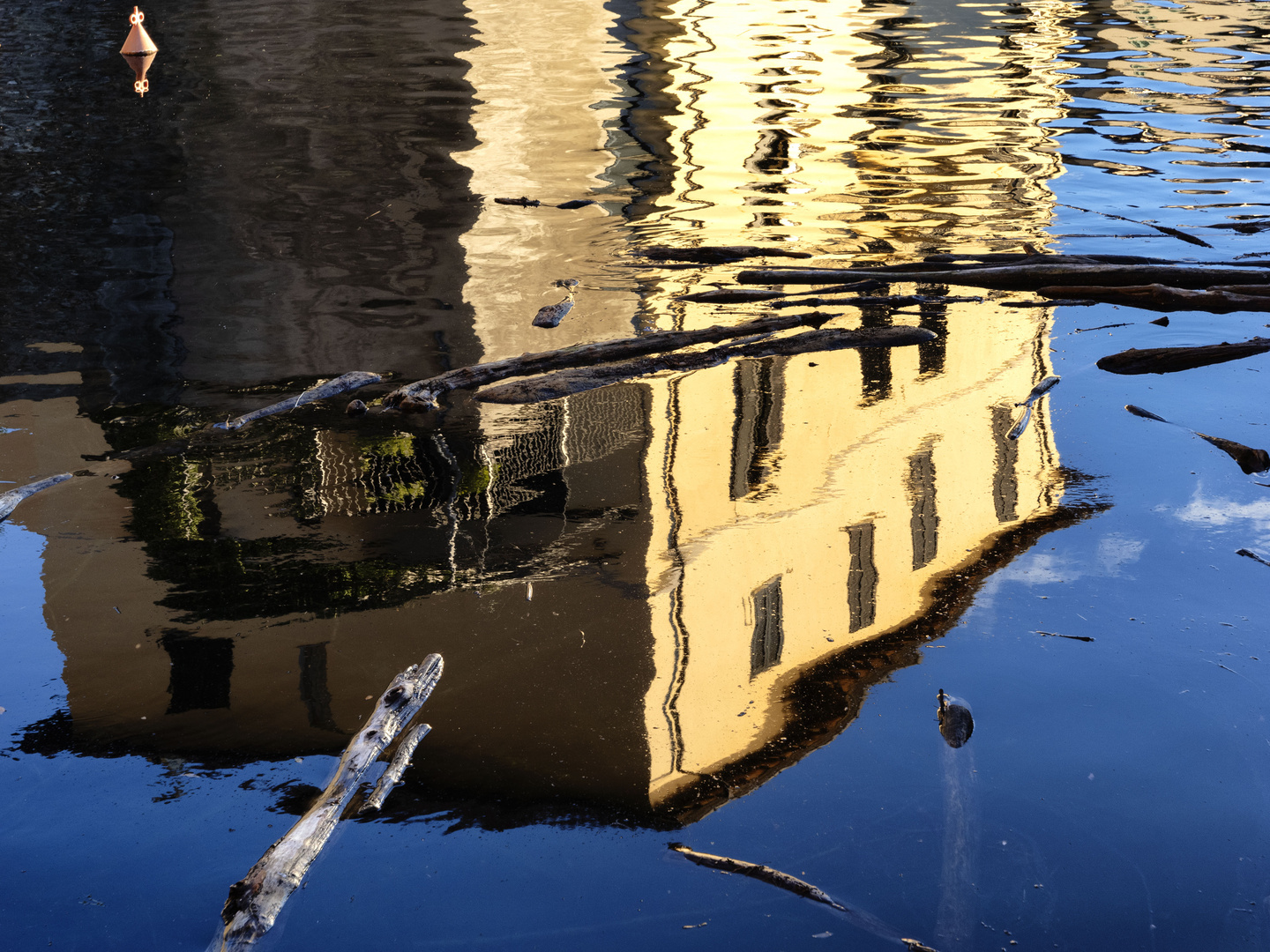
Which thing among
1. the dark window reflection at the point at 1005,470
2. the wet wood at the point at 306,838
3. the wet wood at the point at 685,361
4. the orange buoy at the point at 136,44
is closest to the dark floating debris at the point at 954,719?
the dark window reflection at the point at 1005,470

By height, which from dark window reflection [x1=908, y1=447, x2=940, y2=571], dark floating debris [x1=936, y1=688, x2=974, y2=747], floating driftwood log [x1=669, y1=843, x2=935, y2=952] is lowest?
floating driftwood log [x1=669, y1=843, x2=935, y2=952]

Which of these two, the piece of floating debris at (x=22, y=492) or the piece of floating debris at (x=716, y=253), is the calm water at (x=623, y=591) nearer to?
the piece of floating debris at (x=22, y=492)

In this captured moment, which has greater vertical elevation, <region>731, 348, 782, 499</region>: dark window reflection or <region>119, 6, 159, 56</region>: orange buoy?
<region>119, 6, 159, 56</region>: orange buoy

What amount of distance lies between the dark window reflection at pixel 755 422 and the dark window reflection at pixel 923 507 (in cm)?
76

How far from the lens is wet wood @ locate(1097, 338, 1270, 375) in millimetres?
6637

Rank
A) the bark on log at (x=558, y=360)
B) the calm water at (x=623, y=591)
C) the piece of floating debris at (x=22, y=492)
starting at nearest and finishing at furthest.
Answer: the calm water at (x=623, y=591), the piece of floating debris at (x=22, y=492), the bark on log at (x=558, y=360)

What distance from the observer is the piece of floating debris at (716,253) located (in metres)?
8.61

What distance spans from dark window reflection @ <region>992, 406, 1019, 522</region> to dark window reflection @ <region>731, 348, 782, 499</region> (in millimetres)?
1178

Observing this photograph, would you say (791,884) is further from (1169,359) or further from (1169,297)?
(1169,297)

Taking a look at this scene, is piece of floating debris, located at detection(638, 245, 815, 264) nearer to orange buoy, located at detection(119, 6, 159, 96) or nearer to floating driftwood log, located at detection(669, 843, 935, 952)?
floating driftwood log, located at detection(669, 843, 935, 952)

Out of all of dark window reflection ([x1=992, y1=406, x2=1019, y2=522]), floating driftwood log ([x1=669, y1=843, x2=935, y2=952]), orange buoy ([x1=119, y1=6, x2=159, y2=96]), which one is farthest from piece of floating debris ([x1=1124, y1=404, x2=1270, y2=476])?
orange buoy ([x1=119, y1=6, x2=159, y2=96])

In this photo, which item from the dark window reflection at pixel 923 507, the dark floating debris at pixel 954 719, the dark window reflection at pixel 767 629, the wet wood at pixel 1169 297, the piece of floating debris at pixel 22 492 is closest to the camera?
the dark floating debris at pixel 954 719

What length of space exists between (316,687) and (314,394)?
2.94m

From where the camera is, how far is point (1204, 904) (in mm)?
2988
